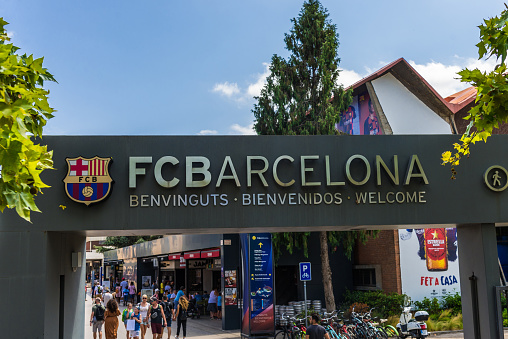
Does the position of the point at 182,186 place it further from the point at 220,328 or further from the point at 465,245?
the point at 220,328

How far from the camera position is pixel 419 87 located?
26.3 m

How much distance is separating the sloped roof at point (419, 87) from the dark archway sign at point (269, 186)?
14.2 m

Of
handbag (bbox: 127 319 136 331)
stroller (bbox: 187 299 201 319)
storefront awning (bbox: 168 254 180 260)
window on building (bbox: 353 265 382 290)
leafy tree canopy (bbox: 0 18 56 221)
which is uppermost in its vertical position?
leafy tree canopy (bbox: 0 18 56 221)

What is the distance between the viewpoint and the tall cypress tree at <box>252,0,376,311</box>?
74.5 ft

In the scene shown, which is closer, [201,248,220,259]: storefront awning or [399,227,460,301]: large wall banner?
[399,227,460,301]: large wall banner

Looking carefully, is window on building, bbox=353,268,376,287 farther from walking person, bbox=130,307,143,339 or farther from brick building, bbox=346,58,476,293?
walking person, bbox=130,307,143,339

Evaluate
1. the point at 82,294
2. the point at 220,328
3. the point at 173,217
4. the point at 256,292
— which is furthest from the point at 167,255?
the point at 173,217

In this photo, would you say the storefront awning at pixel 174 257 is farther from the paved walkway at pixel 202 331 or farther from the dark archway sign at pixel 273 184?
the dark archway sign at pixel 273 184

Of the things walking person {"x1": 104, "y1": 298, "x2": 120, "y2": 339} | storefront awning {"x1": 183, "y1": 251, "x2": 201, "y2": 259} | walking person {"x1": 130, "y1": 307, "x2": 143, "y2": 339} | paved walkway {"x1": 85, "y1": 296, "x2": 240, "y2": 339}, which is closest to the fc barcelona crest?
walking person {"x1": 104, "y1": 298, "x2": 120, "y2": 339}

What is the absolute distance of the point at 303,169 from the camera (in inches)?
460

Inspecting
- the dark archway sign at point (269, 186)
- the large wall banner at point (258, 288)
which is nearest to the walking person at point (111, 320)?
the dark archway sign at point (269, 186)

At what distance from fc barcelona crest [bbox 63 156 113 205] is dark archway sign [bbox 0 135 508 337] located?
2 cm

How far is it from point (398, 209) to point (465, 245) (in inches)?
82.4

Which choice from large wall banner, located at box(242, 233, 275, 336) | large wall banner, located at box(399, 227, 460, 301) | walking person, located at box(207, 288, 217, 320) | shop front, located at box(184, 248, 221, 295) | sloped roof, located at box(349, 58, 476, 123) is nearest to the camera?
large wall banner, located at box(242, 233, 275, 336)
